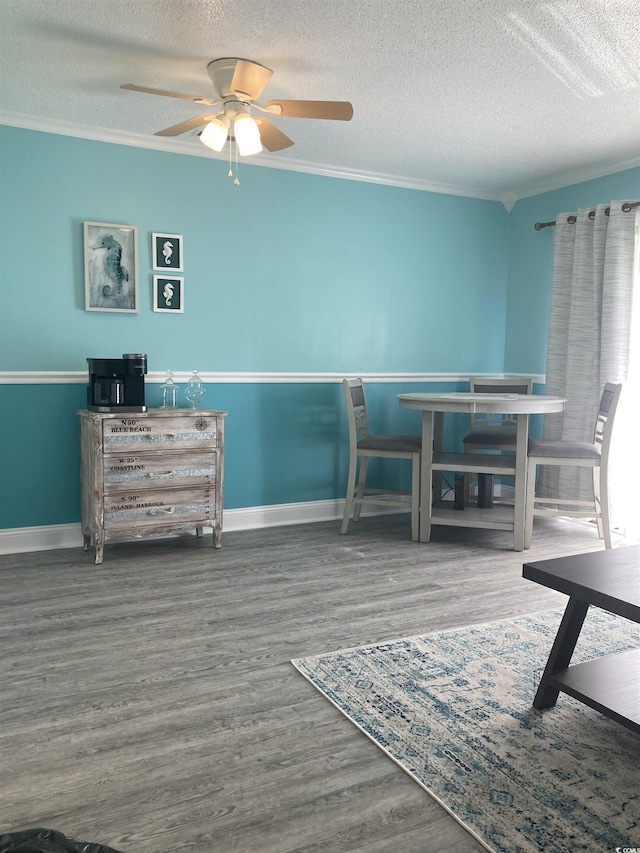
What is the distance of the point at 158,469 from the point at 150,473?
5 cm

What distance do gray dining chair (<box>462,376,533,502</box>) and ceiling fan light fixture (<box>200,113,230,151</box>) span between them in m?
2.52

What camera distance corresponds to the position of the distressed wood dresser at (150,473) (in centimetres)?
347

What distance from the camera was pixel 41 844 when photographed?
1.13 metres

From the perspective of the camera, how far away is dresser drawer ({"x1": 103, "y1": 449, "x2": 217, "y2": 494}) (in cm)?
349

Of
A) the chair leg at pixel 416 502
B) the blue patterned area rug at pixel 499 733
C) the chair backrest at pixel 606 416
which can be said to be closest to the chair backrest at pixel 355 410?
the chair leg at pixel 416 502

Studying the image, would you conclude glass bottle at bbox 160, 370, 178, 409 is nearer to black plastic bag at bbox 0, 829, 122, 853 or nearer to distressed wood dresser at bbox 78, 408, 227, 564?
distressed wood dresser at bbox 78, 408, 227, 564

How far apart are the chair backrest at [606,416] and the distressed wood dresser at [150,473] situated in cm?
212

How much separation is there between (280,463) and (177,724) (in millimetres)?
2501

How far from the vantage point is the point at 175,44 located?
2.66 m

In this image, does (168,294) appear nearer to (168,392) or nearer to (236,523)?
(168,392)

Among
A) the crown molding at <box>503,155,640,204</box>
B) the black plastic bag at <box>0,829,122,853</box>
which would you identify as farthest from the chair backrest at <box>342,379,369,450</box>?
the black plastic bag at <box>0,829,122,853</box>

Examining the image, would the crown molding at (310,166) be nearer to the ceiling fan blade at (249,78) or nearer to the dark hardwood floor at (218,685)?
the ceiling fan blade at (249,78)

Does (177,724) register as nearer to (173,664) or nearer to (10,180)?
(173,664)

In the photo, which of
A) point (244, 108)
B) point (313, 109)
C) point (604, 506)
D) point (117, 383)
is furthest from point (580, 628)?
point (117, 383)
